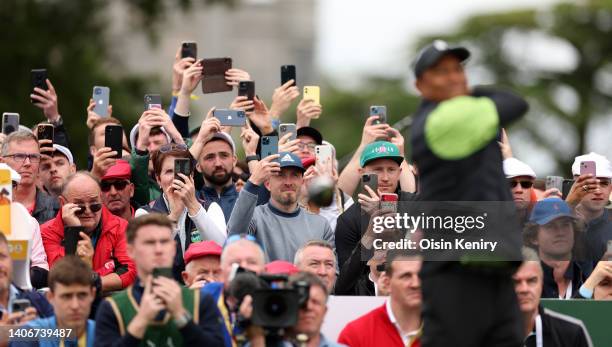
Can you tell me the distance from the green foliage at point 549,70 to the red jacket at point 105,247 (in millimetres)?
33423

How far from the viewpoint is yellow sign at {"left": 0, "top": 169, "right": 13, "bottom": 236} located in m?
13.6

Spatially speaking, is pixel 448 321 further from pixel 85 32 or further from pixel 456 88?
pixel 85 32

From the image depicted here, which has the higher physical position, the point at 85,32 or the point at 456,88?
the point at 85,32

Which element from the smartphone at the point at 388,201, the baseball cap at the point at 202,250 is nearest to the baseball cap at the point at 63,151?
the baseball cap at the point at 202,250

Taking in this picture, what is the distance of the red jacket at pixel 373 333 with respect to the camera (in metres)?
12.9

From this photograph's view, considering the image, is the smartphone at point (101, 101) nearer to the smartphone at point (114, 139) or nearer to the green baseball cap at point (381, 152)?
the smartphone at point (114, 139)

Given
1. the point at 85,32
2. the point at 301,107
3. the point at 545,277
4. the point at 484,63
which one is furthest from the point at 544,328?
the point at 484,63

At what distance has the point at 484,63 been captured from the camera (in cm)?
5725

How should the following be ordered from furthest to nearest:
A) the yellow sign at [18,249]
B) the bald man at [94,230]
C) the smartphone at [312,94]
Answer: the smartphone at [312,94]
the bald man at [94,230]
the yellow sign at [18,249]

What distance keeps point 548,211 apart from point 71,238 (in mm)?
3810

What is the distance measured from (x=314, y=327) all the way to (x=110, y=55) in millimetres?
32753

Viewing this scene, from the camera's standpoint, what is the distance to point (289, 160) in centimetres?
1536

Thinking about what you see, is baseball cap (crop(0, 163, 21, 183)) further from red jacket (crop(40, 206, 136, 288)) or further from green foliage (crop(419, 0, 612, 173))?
green foliage (crop(419, 0, 612, 173))

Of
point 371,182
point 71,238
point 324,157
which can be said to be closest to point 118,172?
point 71,238
